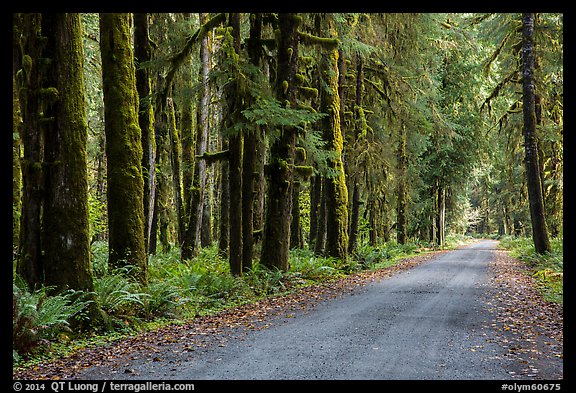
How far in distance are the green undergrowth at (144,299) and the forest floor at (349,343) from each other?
37 cm

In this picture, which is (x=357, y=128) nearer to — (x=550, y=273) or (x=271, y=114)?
(x=550, y=273)

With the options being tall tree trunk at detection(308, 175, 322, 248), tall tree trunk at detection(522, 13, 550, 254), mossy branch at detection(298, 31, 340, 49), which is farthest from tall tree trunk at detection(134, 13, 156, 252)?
tall tree trunk at detection(522, 13, 550, 254)

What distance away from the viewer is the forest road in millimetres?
5695

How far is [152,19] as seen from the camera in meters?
15.5

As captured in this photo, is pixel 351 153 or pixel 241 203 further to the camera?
pixel 351 153

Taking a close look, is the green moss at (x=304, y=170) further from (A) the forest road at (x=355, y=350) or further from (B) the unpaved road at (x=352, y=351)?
(B) the unpaved road at (x=352, y=351)

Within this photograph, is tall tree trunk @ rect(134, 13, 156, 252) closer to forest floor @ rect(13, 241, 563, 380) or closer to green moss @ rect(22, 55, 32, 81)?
forest floor @ rect(13, 241, 563, 380)

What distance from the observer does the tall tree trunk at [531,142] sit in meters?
19.0

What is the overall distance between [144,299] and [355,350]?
4324mm

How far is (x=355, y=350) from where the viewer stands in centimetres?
671

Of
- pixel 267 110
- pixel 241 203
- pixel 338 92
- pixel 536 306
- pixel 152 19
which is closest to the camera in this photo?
pixel 536 306

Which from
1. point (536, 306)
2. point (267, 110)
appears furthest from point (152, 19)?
point (536, 306)
